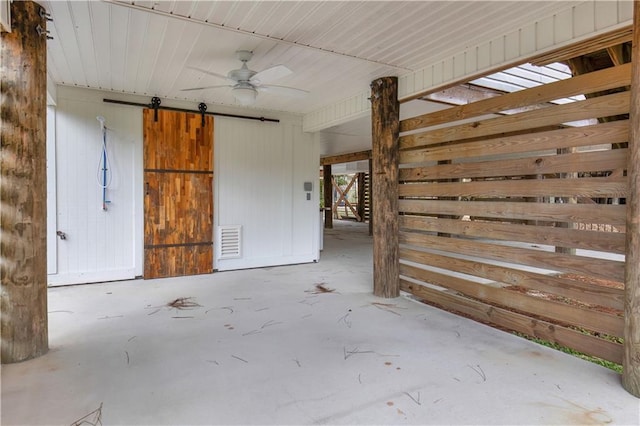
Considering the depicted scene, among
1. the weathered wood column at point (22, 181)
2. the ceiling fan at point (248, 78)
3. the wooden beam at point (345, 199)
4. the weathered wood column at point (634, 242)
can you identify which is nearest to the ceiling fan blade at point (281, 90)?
the ceiling fan at point (248, 78)

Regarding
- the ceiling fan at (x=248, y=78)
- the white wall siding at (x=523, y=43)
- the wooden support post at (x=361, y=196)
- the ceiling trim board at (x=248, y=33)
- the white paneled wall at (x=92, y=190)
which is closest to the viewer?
the white wall siding at (x=523, y=43)

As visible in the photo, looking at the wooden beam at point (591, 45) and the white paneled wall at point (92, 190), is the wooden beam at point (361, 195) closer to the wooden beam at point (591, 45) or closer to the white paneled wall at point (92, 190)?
the white paneled wall at point (92, 190)

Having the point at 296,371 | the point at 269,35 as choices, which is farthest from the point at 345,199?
the point at 296,371

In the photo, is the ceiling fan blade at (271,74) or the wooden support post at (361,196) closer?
the ceiling fan blade at (271,74)

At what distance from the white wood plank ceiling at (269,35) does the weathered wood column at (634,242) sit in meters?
0.83

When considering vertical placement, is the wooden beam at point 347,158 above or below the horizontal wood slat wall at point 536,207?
above

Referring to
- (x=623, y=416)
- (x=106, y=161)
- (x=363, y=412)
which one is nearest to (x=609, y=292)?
(x=623, y=416)

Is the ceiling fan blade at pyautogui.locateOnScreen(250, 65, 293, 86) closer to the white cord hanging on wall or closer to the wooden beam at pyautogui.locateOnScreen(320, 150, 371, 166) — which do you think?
the white cord hanging on wall

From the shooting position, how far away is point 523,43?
2977 mm

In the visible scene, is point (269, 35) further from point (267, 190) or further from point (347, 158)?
point (347, 158)

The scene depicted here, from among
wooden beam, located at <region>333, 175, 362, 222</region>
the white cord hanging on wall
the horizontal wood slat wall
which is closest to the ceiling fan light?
the horizontal wood slat wall

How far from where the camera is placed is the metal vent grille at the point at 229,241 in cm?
569

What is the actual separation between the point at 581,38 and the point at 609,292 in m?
1.79

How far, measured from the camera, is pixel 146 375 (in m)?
2.40
